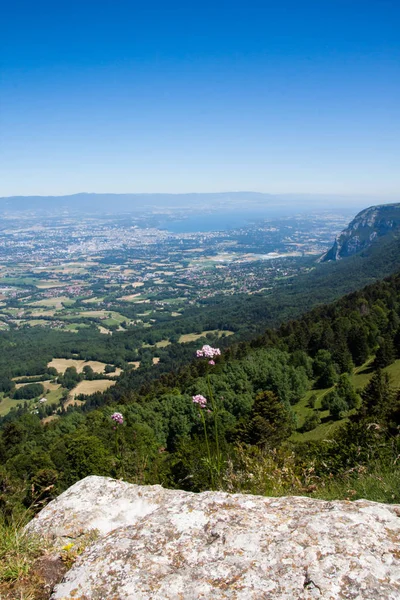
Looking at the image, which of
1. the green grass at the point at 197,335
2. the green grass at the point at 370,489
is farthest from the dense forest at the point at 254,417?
the green grass at the point at 197,335

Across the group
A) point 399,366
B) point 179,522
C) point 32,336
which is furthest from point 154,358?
point 179,522

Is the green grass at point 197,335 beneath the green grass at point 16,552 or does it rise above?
beneath

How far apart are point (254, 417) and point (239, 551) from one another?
90.0 feet

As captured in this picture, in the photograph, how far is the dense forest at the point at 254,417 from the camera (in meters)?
5.69

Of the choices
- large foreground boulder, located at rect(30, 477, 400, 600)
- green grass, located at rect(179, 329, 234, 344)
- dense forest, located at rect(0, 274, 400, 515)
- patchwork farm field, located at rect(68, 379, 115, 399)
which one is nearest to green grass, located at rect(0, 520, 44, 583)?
large foreground boulder, located at rect(30, 477, 400, 600)

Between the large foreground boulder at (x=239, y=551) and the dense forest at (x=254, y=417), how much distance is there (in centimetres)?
111

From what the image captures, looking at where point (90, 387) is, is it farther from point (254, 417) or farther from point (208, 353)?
point (208, 353)

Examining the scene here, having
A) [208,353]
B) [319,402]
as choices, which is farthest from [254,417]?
[208,353]

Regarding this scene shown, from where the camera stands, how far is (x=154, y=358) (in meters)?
120

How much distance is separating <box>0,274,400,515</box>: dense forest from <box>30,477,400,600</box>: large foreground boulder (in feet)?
3.66

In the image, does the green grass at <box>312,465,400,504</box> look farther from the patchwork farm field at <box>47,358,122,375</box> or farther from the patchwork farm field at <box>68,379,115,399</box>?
the patchwork farm field at <box>47,358,122,375</box>

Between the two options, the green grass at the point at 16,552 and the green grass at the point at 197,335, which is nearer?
the green grass at the point at 16,552

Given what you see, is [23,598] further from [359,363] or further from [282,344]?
[282,344]

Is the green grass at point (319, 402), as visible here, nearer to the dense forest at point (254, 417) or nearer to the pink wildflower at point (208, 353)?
the dense forest at point (254, 417)
